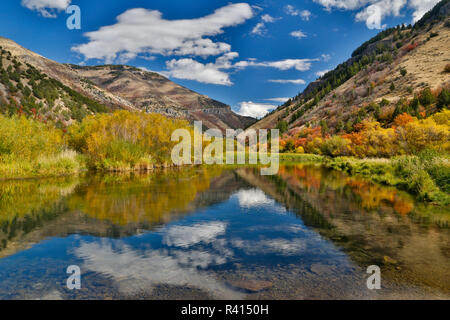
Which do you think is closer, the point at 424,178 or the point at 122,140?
the point at 424,178

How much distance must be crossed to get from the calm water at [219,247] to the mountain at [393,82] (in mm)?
73844

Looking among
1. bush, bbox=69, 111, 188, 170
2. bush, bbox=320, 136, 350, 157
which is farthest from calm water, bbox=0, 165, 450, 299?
bush, bbox=320, 136, 350, 157

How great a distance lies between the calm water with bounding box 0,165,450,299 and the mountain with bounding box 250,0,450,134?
73844 millimetres

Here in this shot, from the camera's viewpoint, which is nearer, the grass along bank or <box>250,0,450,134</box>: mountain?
the grass along bank

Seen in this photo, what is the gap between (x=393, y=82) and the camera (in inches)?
4397

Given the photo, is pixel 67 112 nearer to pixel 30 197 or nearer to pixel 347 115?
pixel 30 197

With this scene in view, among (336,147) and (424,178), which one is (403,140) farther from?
(336,147)

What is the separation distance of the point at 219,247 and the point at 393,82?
12217 cm

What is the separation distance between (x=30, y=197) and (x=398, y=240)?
17220mm

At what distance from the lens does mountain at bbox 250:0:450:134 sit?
295 ft

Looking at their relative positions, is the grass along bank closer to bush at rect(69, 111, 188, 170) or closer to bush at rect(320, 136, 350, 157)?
bush at rect(69, 111, 188, 170)

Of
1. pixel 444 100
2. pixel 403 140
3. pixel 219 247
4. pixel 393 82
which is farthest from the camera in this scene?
pixel 393 82

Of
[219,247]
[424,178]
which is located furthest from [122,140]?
[424,178]
